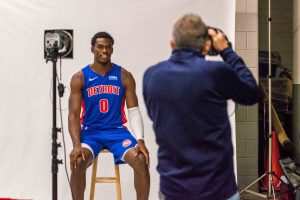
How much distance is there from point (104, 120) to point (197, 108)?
1.73 meters

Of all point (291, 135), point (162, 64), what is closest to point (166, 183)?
point (162, 64)

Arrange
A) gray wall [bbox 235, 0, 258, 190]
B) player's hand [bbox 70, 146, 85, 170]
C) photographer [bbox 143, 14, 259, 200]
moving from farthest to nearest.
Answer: gray wall [bbox 235, 0, 258, 190] < player's hand [bbox 70, 146, 85, 170] < photographer [bbox 143, 14, 259, 200]

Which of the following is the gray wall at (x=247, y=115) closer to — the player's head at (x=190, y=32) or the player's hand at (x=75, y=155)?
the player's hand at (x=75, y=155)

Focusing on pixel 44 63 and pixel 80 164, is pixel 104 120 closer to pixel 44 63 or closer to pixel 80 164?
pixel 80 164

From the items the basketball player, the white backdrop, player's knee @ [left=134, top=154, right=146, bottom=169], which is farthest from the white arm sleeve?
the white backdrop

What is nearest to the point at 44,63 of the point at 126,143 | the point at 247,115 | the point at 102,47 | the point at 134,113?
the point at 102,47

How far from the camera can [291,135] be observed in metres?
5.24

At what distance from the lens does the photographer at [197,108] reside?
Result: 178cm

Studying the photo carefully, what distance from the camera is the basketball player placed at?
3262 mm

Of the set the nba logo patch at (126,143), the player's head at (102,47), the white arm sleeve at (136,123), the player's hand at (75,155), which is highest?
the player's head at (102,47)

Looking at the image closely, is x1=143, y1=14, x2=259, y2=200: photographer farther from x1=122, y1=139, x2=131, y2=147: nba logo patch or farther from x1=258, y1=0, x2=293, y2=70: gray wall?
x1=258, y1=0, x2=293, y2=70: gray wall

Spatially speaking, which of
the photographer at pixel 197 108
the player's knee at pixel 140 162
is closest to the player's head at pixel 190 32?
the photographer at pixel 197 108

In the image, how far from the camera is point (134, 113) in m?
3.44

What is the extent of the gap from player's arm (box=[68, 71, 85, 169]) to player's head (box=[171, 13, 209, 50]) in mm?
1598
